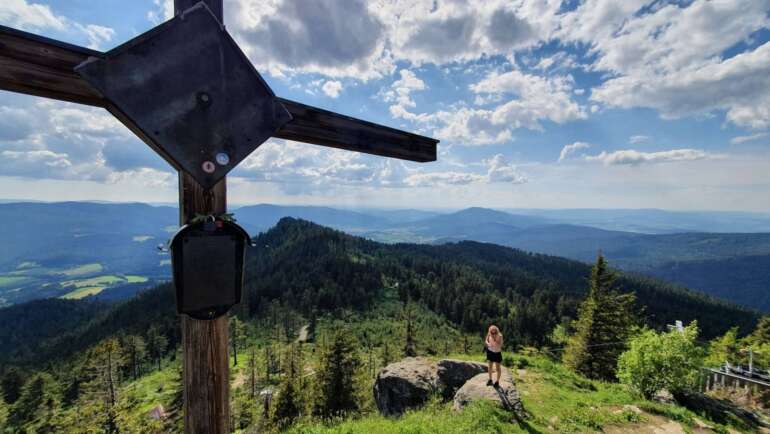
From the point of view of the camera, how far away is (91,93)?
1.89 meters

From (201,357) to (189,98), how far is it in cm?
170

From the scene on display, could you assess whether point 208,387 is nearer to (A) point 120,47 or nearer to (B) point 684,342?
(A) point 120,47

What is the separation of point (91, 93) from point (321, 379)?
3119 cm

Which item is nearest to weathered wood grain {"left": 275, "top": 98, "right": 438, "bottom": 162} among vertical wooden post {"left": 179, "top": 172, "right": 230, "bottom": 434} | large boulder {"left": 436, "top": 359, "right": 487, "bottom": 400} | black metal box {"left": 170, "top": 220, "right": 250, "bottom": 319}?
vertical wooden post {"left": 179, "top": 172, "right": 230, "bottom": 434}

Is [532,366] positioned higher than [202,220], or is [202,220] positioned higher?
[202,220]

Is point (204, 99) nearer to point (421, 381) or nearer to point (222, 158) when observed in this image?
point (222, 158)

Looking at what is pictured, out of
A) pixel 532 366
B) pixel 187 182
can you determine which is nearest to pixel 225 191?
pixel 187 182

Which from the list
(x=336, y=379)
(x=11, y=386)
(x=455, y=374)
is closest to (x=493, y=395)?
(x=455, y=374)

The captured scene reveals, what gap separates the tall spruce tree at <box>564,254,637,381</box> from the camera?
96.2 ft

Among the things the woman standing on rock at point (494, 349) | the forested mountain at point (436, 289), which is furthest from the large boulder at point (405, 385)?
the forested mountain at point (436, 289)

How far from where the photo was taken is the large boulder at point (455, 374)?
A: 14.8m

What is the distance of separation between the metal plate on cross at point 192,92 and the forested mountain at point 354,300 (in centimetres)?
8649

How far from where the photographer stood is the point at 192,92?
2041 mm

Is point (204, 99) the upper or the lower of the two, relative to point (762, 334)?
upper
